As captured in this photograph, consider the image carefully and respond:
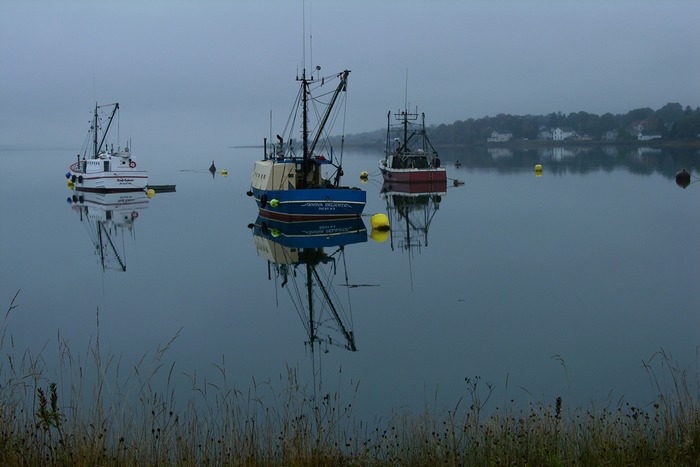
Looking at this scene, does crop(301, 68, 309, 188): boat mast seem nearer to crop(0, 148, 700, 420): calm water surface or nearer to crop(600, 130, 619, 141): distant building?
crop(0, 148, 700, 420): calm water surface

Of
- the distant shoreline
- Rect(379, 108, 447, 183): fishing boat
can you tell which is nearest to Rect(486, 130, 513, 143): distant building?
the distant shoreline

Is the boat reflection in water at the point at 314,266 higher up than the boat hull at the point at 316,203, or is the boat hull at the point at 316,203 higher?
the boat hull at the point at 316,203

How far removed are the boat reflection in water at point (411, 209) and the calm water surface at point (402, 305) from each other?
302mm

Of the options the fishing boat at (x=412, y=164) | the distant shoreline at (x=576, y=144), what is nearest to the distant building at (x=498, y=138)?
the distant shoreline at (x=576, y=144)

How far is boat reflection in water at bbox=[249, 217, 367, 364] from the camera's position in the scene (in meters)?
11.1

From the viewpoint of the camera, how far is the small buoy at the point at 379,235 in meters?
21.8

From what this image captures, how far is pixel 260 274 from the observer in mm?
16031

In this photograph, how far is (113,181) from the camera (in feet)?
131

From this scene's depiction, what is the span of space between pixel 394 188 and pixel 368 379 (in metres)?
35.5

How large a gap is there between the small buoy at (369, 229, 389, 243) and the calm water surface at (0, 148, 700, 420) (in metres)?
0.29

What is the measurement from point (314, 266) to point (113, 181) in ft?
85.6

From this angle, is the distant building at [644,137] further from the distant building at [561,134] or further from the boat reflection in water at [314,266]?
the boat reflection in water at [314,266]

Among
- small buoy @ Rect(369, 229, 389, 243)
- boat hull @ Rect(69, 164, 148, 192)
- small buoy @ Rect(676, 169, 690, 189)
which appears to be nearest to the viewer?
small buoy @ Rect(369, 229, 389, 243)

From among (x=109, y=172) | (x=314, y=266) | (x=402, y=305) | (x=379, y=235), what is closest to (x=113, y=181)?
(x=109, y=172)
